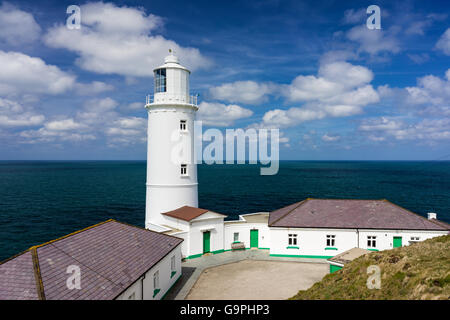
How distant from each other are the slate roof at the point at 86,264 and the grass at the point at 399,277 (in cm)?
842

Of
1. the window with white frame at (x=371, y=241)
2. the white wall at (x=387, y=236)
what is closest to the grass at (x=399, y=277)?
the white wall at (x=387, y=236)

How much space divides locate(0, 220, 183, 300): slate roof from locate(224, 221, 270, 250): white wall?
858 cm

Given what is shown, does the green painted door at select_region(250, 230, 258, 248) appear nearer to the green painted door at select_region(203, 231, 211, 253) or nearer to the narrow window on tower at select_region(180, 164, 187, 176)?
the green painted door at select_region(203, 231, 211, 253)

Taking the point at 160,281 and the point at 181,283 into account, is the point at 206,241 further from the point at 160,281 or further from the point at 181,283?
the point at 160,281

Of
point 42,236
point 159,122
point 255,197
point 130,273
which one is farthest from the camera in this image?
point 255,197

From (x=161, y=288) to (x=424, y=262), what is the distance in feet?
45.5

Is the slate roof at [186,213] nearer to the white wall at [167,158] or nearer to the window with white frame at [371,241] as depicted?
the white wall at [167,158]

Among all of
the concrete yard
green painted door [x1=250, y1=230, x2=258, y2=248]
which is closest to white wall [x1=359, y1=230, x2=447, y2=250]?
the concrete yard

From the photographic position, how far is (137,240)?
1834cm

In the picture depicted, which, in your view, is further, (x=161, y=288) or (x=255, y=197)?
(x=255, y=197)

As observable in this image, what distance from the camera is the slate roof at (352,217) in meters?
24.7

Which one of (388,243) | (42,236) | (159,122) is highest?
(159,122)
